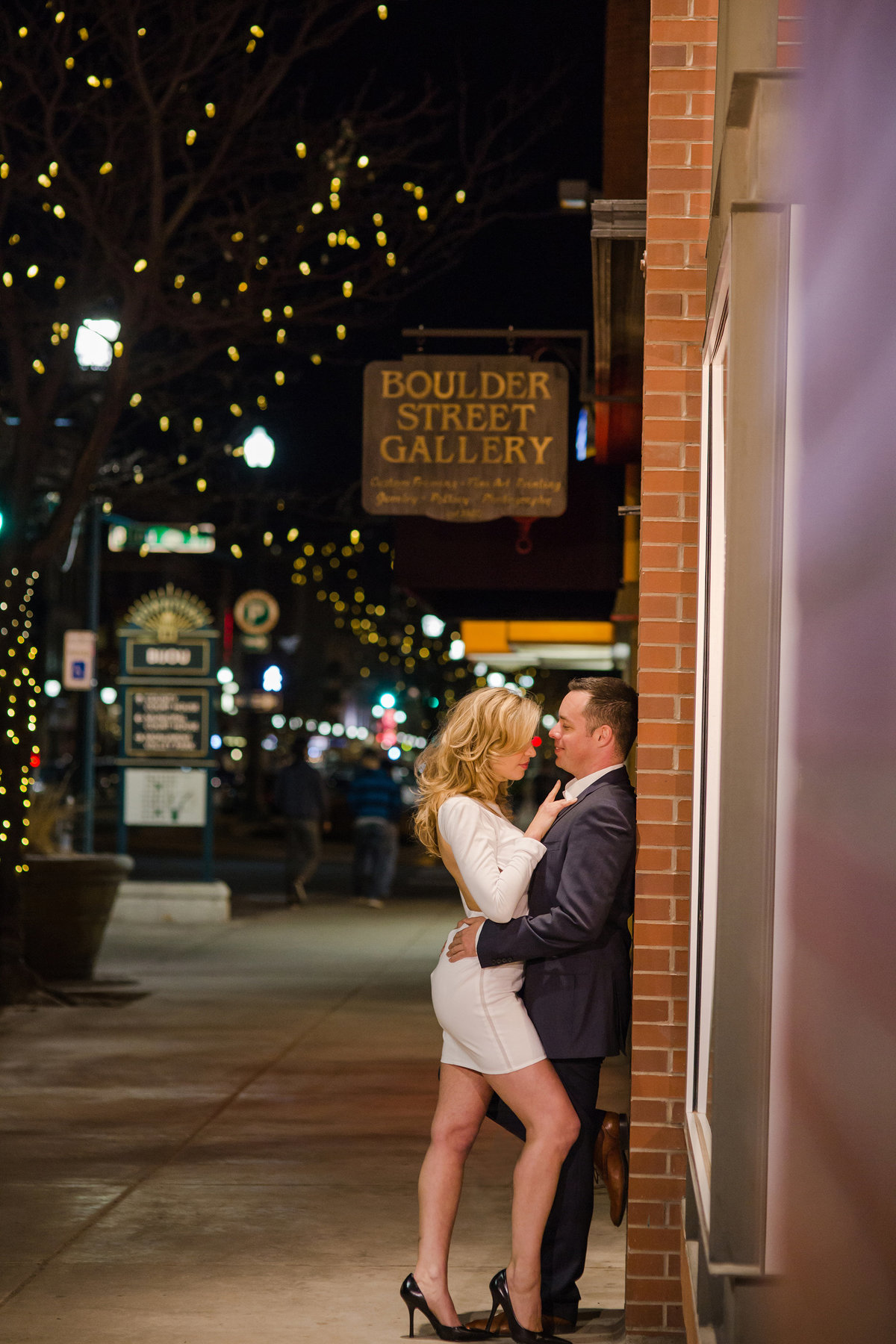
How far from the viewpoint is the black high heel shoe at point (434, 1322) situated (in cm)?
493

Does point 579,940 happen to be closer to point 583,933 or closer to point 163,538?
point 583,933

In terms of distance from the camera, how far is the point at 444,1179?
4.93 m

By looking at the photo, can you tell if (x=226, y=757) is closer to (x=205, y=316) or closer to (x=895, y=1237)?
(x=205, y=316)

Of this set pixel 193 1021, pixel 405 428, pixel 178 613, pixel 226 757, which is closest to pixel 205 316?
pixel 405 428

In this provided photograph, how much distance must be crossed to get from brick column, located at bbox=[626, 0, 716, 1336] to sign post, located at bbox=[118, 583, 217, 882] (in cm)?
1432

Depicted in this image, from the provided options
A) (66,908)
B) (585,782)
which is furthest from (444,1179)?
(66,908)

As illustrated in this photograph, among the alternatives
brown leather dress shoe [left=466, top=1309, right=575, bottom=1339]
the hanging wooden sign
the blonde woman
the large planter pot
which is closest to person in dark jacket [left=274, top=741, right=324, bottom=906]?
the large planter pot

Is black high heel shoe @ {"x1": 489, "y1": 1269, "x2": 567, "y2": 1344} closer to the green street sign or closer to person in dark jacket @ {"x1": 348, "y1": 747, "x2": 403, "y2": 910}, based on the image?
person in dark jacket @ {"x1": 348, "y1": 747, "x2": 403, "y2": 910}

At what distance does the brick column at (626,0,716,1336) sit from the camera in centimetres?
491

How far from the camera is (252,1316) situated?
534cm

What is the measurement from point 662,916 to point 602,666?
20.5 m

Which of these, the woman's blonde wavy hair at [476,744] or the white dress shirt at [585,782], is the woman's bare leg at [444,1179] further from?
the white dress shirt at [585,782]

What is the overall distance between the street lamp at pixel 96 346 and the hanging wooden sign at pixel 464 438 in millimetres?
3527

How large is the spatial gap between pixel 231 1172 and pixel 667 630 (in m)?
3.67
